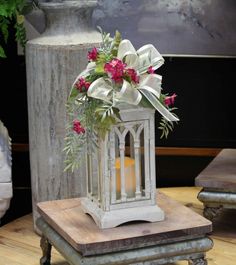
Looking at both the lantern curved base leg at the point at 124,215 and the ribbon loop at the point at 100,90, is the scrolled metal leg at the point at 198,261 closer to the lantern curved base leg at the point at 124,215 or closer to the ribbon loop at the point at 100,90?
the lantern curved base leg at the point at 124,215

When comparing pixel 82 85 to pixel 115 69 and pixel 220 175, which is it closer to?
pixel 115 69

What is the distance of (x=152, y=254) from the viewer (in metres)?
2.62

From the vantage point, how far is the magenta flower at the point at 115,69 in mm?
2521

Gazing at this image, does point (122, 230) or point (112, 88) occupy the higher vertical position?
point (112, 88)

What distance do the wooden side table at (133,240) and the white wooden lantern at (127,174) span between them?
42 mm

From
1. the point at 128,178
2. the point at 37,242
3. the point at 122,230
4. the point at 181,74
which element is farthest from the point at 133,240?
the point at 181,74

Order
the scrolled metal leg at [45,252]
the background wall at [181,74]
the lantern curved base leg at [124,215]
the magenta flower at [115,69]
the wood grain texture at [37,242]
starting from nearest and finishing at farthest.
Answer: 1. the magenta flower at [115,69]
2. the lantern curved base leg at [124,215]
3. the scrolled metal leg at [45,252]
4. the wood grain texture at [37,242]
5. the background wall at [181,74]

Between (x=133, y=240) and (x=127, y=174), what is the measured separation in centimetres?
23

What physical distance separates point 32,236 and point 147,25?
1134mm

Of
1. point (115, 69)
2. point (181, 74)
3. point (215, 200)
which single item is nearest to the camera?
point (115, 69)

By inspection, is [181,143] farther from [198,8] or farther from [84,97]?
[84,97]

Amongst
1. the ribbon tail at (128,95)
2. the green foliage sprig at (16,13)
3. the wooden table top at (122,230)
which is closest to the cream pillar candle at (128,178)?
the wooden table top at (122,230)

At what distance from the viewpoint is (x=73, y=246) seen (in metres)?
2.60

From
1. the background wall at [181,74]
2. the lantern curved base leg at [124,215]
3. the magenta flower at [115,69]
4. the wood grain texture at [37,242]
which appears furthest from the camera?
the background wall at [181,74]
